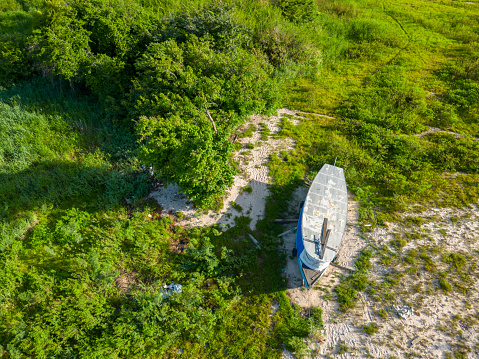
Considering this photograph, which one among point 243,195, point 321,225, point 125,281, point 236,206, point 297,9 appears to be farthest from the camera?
point 297,9

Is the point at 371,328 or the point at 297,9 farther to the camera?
the point at 297,9

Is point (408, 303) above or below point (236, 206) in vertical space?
below

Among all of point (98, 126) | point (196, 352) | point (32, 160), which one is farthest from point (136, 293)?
point (98, 126)

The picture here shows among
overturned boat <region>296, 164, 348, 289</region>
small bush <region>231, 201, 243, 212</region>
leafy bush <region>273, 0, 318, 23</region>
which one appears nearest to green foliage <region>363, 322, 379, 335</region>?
overturned boat <region>296, 164, 348, 289</region>

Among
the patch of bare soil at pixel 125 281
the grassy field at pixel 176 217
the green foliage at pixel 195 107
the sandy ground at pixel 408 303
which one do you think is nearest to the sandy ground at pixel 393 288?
the sandy ground at pixel 408 303

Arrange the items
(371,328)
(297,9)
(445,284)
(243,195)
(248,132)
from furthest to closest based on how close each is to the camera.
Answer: (297,9) → (248,132) → (243,195) → (445,284) → (371,328)

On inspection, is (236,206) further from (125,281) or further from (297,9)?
(297,9)

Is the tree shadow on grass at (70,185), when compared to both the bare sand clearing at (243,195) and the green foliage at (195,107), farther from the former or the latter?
the green foliage at (195,107)

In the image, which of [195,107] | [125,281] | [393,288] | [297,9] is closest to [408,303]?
[393,288]
